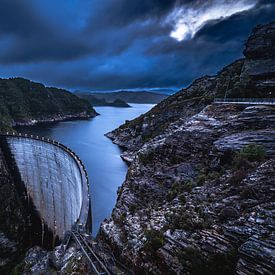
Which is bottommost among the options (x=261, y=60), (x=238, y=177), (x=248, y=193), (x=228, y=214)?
(x=228, y=214)

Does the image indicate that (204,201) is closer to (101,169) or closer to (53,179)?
(53,179)

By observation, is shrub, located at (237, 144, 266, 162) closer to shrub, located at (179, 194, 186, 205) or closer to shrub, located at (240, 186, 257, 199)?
shrub, located at (240, 186, 257, 199)

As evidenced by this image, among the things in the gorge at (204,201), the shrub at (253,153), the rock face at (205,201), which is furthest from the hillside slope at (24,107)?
the shrub at (253,153)

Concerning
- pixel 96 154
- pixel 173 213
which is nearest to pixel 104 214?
pixel 173 213

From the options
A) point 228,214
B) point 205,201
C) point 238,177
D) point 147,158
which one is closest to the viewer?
point 228,214

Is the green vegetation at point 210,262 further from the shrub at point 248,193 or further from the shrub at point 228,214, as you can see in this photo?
the shrub at point 248,193

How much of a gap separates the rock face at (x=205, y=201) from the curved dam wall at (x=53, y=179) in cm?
853

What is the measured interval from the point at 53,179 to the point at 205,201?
32.5 metres

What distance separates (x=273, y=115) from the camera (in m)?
22.5

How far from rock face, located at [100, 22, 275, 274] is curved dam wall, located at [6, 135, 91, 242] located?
8.53m

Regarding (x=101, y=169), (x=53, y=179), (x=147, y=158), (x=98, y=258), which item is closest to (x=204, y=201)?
(x=98, y=258)

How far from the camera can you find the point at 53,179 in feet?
138

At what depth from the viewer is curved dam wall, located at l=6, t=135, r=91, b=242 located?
113 feet

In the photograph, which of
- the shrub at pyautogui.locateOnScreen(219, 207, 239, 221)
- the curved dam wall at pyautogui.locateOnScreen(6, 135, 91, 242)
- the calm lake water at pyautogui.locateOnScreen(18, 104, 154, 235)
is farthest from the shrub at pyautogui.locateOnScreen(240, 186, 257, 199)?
the calm lake water at pyautogui.locateOnScreen(18, 104, 154, 235)
